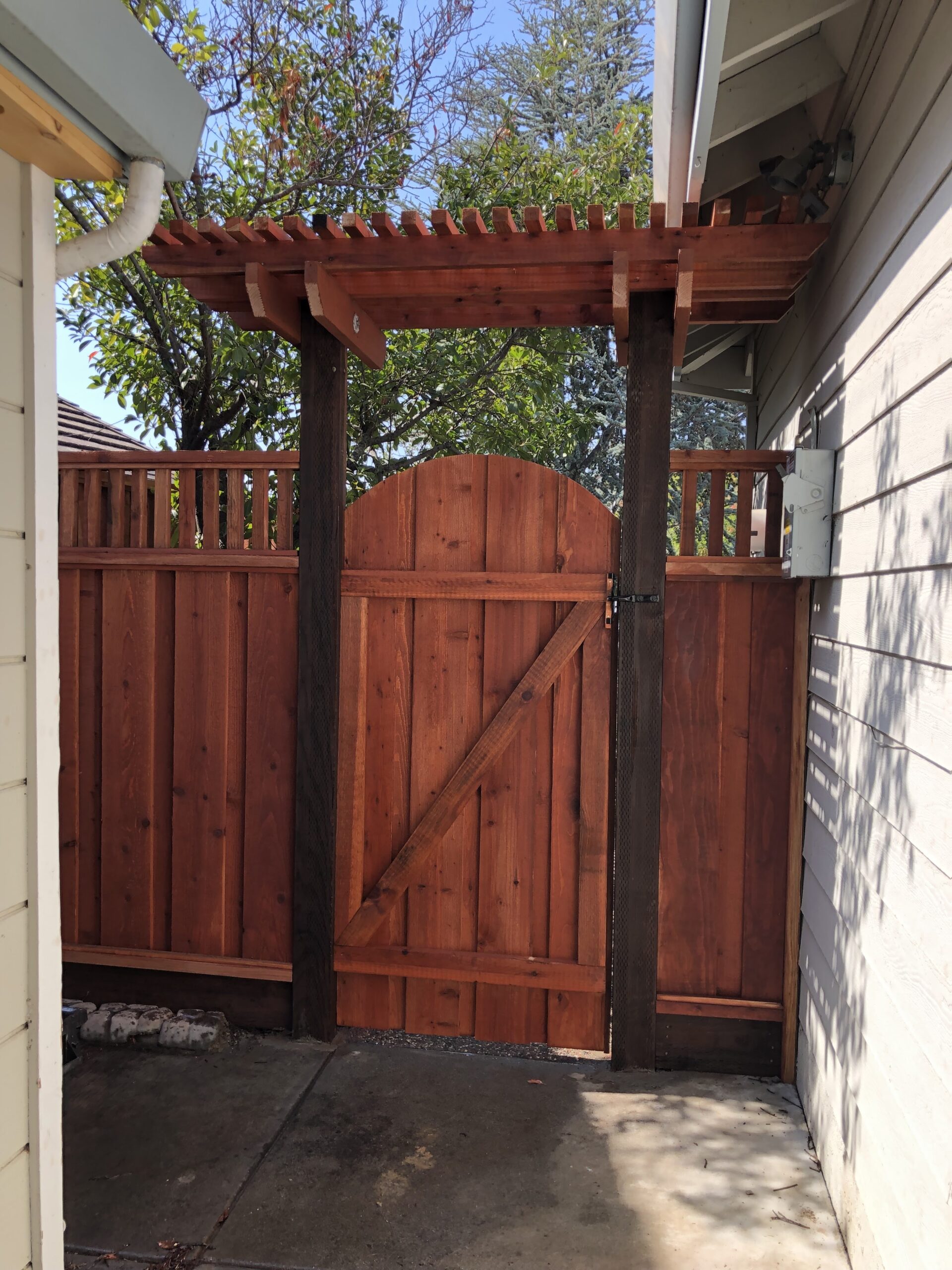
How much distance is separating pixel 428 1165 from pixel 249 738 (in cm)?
157

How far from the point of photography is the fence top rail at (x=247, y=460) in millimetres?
3148

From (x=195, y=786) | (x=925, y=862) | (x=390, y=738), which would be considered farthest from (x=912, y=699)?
(x=195, y=786)

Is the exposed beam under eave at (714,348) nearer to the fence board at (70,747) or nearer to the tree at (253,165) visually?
the tree at (253,165)

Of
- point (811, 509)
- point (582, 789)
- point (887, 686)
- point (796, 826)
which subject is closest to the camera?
point (887, 686)

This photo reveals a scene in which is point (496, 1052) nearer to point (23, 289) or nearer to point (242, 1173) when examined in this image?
point (242, 1173)

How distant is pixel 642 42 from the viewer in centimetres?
1423

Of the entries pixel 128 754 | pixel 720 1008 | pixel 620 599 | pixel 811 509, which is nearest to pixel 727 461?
pixel 811 509

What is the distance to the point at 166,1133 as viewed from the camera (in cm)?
281

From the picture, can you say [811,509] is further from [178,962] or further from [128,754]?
[178,962]

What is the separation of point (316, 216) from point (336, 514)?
0.99m

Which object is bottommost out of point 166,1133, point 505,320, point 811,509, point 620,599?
point 166,1133

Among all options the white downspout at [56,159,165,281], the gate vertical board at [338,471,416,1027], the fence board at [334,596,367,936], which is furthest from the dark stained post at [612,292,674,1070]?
the white downspout at [56,159,165,281]

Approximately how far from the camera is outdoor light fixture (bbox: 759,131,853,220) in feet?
8.89

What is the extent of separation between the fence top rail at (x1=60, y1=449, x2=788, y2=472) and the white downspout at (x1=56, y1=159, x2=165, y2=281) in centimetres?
153
